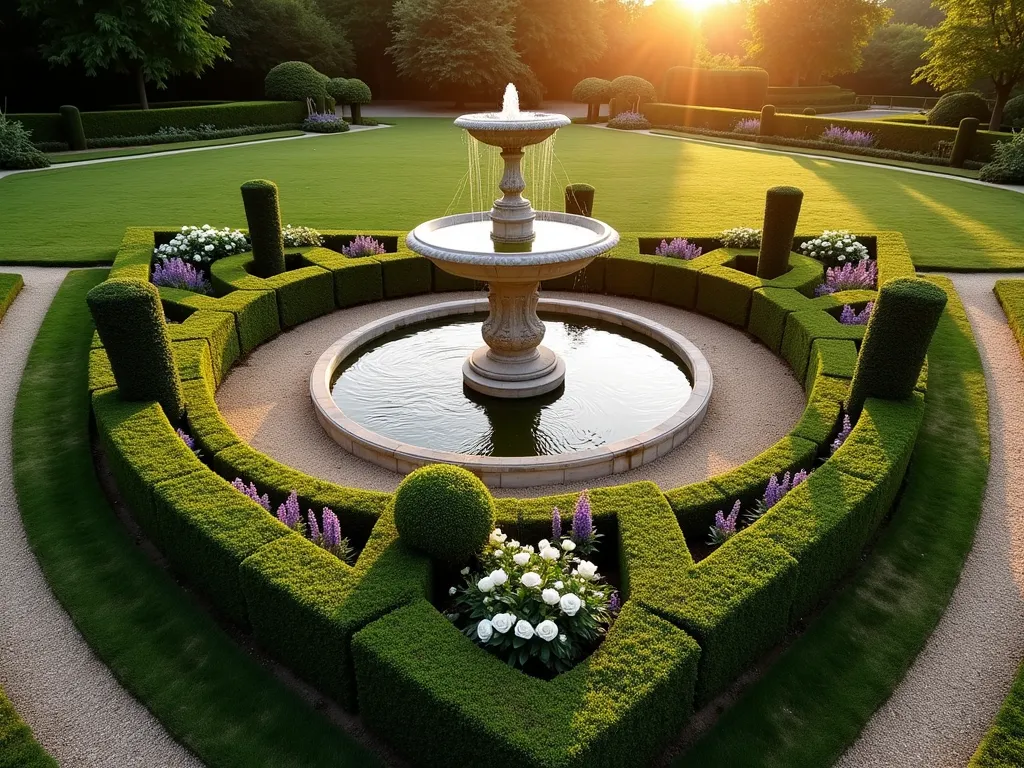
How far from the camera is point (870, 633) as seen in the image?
6145mm

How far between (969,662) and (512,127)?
761 centimetres

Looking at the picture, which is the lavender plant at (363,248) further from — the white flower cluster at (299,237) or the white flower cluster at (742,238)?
the white flower cluster at (742,238)

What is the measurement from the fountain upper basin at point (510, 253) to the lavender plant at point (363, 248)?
3.67 metres

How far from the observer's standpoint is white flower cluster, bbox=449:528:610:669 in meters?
5.22

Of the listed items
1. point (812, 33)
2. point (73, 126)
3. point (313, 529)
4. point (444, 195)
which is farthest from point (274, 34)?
point (313, 529)

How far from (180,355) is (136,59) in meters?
36.3

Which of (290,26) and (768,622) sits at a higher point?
(290,26)

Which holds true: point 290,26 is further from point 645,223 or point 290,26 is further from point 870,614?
point 870,614

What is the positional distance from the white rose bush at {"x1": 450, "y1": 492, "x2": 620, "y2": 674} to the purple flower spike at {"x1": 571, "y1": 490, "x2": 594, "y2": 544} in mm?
477

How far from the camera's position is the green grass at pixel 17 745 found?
15.8 ft

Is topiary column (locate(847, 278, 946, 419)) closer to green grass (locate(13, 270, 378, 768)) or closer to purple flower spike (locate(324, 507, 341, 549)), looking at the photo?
purple flower spike (locate(324, 507, 341, 549))

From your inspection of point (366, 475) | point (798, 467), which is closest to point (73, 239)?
point (366, 475)

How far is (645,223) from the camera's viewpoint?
781 inches

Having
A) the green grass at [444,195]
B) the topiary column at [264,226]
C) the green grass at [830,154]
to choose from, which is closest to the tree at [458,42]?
the green grass at [830,154]
